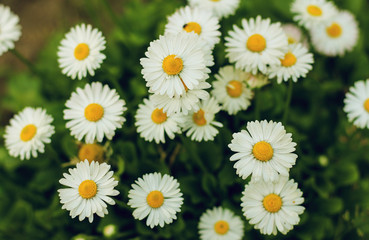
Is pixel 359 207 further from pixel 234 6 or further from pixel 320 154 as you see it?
pixel 234 6

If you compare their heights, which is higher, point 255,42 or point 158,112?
point 255,42

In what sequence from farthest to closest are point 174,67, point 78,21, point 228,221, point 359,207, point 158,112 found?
point 78,21 → point 359,207 → point 228,221 → point 158,112 → point 174,67

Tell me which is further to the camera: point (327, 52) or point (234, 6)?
point (327, 52)

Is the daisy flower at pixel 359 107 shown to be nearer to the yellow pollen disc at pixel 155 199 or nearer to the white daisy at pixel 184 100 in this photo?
the white daisy at pixel 184 100

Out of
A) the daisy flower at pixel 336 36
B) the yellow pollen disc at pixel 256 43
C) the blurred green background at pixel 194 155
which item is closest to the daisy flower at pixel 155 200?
the blurred green background at pixel 194 155

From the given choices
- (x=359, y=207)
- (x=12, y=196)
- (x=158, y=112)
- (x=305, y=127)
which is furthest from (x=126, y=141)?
(x=359, y=207)

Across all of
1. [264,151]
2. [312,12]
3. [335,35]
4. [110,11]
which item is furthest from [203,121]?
[335,35]

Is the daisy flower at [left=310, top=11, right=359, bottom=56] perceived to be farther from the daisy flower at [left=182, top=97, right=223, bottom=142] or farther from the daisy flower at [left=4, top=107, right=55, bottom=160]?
the daisy flower at [left=4, top=107, right=55, bottom=160]

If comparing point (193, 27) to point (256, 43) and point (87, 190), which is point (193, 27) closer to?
point (256, 43)
